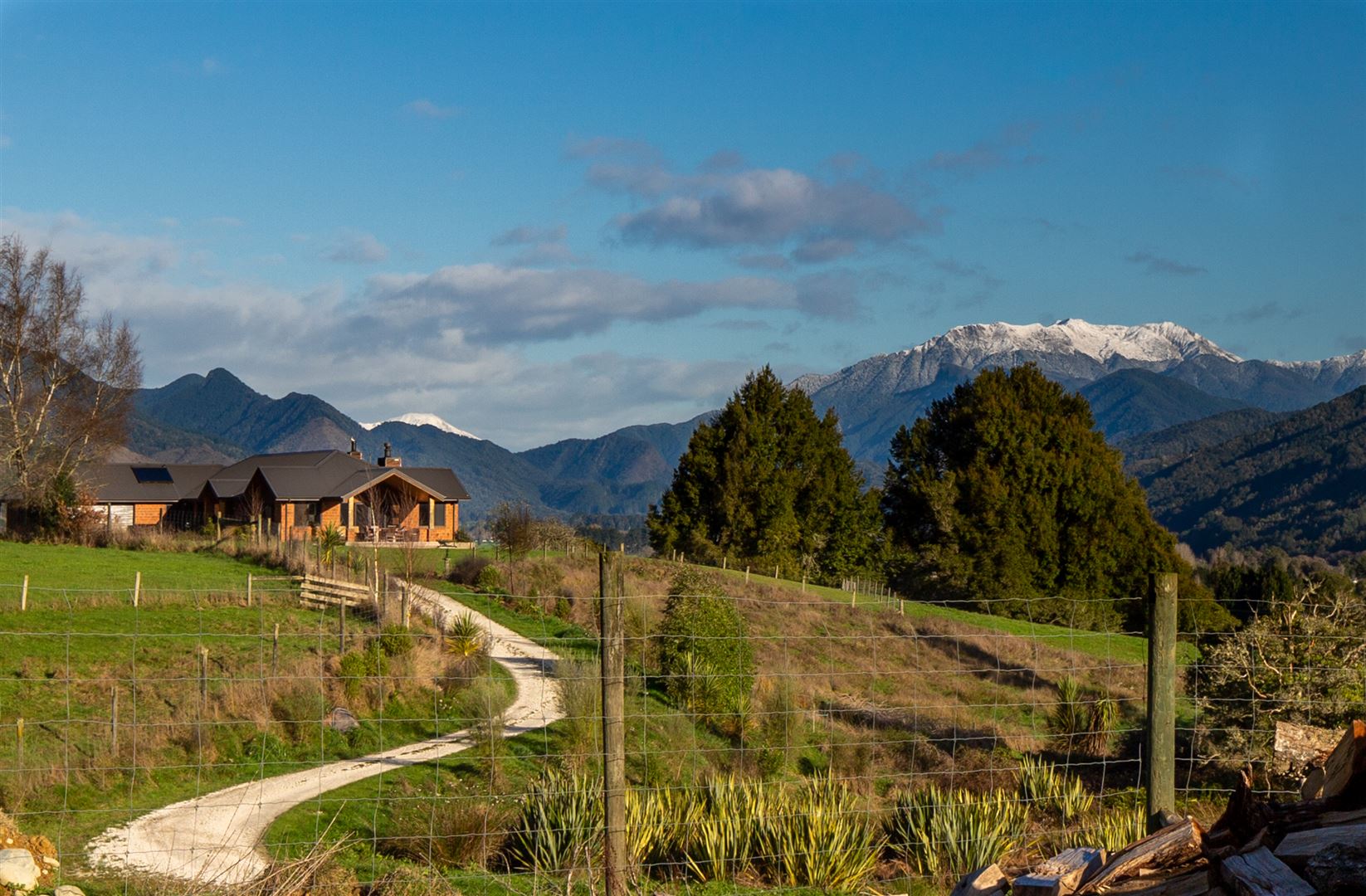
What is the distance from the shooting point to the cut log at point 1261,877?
4605 mm

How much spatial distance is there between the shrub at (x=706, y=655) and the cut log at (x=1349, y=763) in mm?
12774

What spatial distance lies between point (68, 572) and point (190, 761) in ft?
59.3

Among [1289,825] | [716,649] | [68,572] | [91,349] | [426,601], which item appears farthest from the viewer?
[91,349]

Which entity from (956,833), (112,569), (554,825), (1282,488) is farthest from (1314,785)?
(1282,488)

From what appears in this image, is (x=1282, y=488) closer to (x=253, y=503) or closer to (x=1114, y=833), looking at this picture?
(x=253, y=503)

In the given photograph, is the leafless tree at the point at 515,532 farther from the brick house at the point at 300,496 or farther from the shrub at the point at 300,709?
the shrub at the point at 300,709

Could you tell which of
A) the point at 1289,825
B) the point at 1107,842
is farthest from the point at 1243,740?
the point at 1289,825

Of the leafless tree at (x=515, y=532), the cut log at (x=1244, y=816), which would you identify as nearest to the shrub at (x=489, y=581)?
the leafless tree at (x=515, y=532)

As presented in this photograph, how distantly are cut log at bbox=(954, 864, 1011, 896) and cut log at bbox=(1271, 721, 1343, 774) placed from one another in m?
6.37

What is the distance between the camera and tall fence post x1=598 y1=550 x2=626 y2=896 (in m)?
6.68

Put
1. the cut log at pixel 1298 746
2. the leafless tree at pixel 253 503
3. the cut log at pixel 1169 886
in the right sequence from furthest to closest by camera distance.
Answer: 1. the leafless tree at pixel 253 503
2. the cut log at pixel 1298 746
3. the cut log at pixel 1169 886

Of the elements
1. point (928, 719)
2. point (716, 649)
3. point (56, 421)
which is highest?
point (56, 421)

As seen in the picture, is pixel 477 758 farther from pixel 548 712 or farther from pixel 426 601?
pixel 426 601

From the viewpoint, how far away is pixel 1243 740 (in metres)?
12.5
